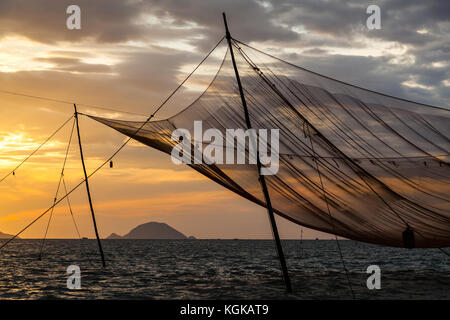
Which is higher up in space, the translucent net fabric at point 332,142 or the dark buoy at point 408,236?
the translucent net fabric at point 332,142

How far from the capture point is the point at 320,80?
14.6m

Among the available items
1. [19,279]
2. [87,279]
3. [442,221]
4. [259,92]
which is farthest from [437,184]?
[19,279]

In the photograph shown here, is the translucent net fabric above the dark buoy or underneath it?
above

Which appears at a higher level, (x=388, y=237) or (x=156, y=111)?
(x=156, y=111)

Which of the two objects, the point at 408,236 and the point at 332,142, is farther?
the point at 408,236

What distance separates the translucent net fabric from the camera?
14.6 m

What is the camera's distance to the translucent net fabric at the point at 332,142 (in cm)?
1465

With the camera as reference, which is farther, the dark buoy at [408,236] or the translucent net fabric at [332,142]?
the dark buoy at [408,236]

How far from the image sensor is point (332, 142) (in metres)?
14.6

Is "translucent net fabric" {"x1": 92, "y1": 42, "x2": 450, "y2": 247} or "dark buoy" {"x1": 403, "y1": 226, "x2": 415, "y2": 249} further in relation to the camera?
"dark buoy" {"x1": 403, "y1": 226, "x2": 415, "y2": 249}

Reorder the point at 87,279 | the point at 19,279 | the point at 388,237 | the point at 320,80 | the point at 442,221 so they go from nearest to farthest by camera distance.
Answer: the point at 320,80 < the point at 442,221 < the point at 388,237 < the point at 87,279 < the point at 19,279
